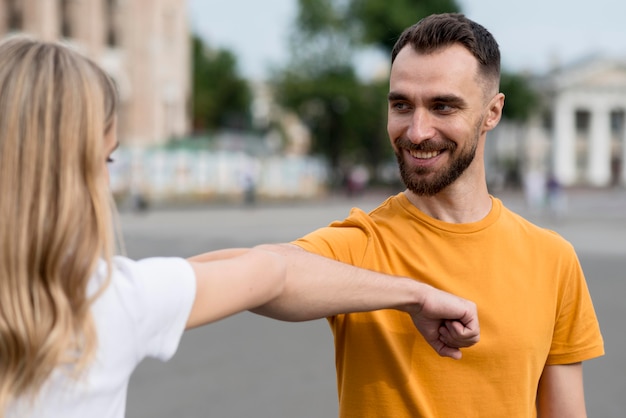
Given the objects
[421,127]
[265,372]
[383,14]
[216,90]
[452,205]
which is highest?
[383,14]

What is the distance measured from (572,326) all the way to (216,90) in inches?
3341

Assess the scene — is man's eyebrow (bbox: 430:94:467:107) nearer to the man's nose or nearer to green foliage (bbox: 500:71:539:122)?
the man's nose

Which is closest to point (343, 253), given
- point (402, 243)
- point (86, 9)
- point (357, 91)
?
point (402, 243)

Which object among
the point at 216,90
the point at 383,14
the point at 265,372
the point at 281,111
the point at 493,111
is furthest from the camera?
the point at 216,90

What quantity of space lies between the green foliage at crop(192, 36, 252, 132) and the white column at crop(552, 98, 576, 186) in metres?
31.6

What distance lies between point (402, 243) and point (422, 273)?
0.37ft

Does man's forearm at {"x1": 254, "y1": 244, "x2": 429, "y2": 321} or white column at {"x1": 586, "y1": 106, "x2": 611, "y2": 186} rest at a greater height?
man's forearm at {"x1": 254, "y1": 244, "x2": 429, "y2": 321}

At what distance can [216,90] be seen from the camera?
85812 millimetres

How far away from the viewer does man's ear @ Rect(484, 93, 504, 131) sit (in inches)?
95.9

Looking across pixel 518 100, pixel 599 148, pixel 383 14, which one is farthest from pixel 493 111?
pixel 599 148

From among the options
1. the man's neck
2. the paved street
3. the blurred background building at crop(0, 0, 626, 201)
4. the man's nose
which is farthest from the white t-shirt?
the blurred background building at crop(0, 0, 626, 201)

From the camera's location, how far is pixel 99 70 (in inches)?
63.5

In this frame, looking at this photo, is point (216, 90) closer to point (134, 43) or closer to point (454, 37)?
point (134, 43)

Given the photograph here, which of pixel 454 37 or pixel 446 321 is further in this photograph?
pixel 454 37
